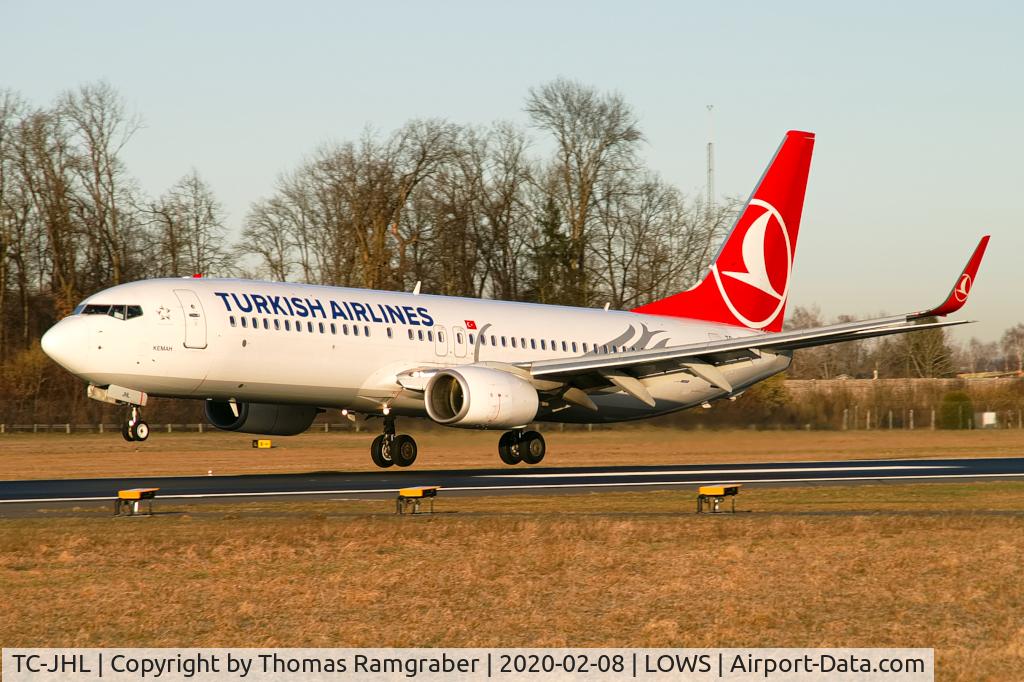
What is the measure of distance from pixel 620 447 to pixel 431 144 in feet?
140

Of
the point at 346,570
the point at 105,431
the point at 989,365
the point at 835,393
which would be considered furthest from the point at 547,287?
the point at 989,365

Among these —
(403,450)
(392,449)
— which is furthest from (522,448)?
(392,449)

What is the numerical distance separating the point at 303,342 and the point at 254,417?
12.3ft

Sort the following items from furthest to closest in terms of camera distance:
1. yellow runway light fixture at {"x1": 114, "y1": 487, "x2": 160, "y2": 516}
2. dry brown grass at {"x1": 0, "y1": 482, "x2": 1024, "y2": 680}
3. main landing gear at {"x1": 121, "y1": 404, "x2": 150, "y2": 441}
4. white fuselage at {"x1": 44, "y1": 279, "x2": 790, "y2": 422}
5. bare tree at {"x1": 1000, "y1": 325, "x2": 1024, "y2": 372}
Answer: bare tree at {"x1": 1000, "y1": 325, "x2": 1024, "y2": 372} < white fuselage at {"x1": 44, "y1": 279, "x2": 790, "y2": 422} < main landing gear at {"x1": 121, "y1": 404, "x2": 150, "y2": 441} < yellow runway light fixture at {"x1": 114, "y1": 487, "x2": 160, "y2": 516} < dry brown grass at {"x1": 0, "y1": 482, "x2": 1024, "y2": 680}

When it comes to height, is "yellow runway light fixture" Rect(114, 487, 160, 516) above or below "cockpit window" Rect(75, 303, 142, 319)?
below

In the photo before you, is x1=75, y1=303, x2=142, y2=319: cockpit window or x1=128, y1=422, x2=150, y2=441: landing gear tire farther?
x1=75, y1=303, x2=142, y2=319: cockpit window

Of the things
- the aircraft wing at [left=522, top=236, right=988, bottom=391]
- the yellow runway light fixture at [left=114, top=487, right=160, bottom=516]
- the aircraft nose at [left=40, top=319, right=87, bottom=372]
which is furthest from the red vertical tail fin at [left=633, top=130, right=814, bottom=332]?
the yellow runway light fixture at [left=114, top=487, right=160, bottom=516]

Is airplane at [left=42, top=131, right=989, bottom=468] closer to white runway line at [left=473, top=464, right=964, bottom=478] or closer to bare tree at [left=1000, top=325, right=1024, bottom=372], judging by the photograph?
white runway line at [left=473, top=464, right=964, bottom=478]

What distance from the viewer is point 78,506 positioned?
73.2 ft

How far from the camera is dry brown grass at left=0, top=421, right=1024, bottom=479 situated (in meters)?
34.7

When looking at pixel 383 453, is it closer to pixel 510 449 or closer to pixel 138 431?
pixel 510 449

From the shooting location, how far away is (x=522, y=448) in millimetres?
34188

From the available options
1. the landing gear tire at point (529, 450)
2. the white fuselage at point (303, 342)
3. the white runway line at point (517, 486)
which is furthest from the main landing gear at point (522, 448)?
the white runway line at point (517, 486)

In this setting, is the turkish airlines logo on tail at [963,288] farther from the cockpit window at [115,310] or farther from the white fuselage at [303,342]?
the cockpit window at [115,310]
